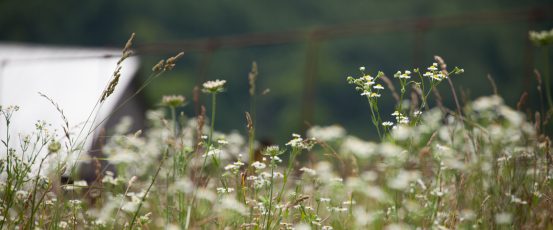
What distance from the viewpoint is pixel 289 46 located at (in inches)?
1464

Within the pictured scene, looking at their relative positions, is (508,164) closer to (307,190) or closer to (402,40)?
(307,190)

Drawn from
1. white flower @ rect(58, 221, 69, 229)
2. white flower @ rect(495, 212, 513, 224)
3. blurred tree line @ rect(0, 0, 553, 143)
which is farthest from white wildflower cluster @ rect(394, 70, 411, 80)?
blurred tree line @ rect(0, 0, 553, 143)

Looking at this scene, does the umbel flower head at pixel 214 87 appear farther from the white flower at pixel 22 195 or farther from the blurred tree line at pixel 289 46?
the blurred tree line at pixel 289 46

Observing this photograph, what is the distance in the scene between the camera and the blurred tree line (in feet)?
111

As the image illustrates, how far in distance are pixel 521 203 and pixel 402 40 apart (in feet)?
118

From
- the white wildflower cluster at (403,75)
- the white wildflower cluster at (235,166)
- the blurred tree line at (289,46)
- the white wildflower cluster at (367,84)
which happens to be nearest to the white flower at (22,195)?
the white wildflower cluster at (235,166)

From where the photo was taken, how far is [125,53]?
1787mm

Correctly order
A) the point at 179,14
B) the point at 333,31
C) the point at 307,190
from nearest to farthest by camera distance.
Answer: the point at 307,190 < the point at 333,31 < the point at 179,14

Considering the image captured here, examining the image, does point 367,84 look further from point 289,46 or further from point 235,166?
point 289,46

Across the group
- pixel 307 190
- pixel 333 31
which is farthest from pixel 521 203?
pixel 333 31

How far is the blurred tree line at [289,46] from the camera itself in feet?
111

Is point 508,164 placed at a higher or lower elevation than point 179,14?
lower

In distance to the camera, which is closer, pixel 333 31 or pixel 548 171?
pixel 548 171

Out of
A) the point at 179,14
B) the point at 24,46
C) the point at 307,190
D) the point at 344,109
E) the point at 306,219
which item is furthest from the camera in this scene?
the point at 179,14
